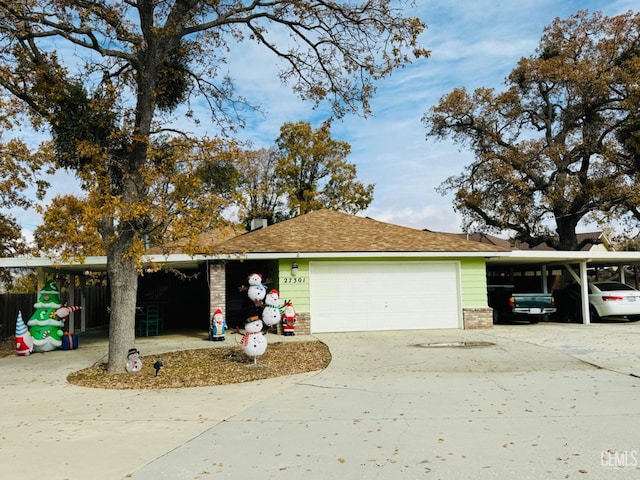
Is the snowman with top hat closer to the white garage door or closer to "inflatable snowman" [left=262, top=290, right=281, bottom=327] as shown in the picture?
"inflatable snowman" [left=262, top=290, right=281, bottom=327]

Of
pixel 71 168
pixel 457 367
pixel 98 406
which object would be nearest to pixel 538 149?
pixel 457 367

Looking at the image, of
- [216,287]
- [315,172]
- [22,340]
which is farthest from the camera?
[315,172]

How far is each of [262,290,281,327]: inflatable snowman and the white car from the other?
11.9 metres

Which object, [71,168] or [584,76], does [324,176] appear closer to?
[584,76]

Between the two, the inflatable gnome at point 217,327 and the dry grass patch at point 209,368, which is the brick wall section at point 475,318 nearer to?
the dry grass patch at point 209,368

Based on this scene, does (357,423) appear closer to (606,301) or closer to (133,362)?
(133,362)

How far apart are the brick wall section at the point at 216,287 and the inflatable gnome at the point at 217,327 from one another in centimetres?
27

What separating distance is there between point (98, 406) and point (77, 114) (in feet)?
20.0

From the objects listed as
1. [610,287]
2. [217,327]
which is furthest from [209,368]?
[610,287]

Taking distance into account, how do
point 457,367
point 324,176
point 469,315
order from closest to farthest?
point 457,367 → point 469,315 → point 324,176

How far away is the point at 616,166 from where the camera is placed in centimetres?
2711

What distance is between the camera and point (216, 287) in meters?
14.4

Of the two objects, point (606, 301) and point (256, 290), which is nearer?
point (256, 290)

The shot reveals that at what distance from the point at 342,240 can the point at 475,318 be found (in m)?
4.81
